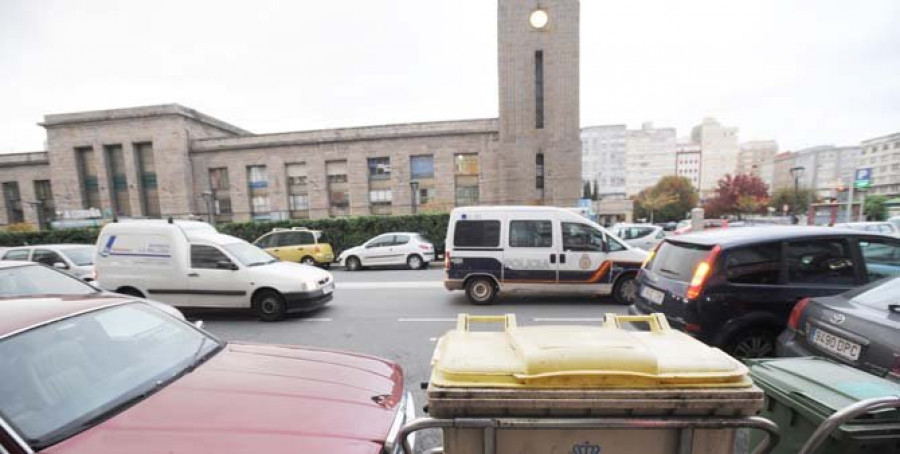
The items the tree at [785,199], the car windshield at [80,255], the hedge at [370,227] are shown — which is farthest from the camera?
the tree at [785,199]

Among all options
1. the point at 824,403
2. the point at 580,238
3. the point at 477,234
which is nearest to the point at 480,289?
the point at 477,234

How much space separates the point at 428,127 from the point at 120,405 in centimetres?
2566

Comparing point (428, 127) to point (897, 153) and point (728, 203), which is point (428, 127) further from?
point (897, 153)

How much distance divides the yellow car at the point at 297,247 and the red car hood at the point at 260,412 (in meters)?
11.6

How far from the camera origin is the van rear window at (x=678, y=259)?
365cm

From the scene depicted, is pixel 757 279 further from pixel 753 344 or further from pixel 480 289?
pixel 480 289

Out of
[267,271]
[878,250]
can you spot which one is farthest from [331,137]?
[878,250]

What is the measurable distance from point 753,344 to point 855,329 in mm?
1409

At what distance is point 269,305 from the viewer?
6168 mm

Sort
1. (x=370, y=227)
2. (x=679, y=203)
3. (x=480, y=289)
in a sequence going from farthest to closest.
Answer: (x=679, y=203)
(x=370, y=227)
(x=480, y=289)

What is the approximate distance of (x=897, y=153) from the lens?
61.1 m

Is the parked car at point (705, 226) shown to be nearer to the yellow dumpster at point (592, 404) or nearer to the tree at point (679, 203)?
the yellow dumpster at point (592, 404)

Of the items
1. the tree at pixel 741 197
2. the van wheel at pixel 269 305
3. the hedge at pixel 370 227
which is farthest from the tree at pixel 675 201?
the van wheel at pixel 269 305

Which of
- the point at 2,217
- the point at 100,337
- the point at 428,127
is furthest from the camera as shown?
the point at 2,217
